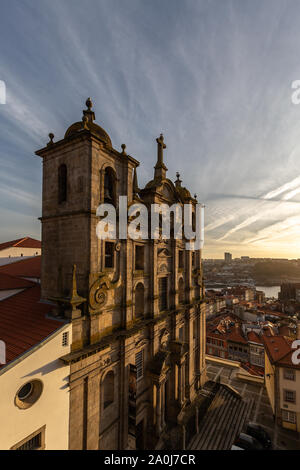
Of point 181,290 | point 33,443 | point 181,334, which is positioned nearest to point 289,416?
point 181,334

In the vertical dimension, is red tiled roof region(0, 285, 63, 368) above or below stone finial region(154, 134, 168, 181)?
below

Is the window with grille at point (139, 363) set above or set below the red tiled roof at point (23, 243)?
below

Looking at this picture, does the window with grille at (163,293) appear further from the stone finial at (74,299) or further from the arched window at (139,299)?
the stone finial at (74,299)

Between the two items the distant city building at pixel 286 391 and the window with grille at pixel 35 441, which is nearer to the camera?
the window with grille at pixel 35 441

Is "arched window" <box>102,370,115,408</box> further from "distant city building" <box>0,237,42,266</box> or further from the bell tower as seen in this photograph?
"distant city building" <box>0,237,42,266</box>

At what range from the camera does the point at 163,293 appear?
22.4 meters

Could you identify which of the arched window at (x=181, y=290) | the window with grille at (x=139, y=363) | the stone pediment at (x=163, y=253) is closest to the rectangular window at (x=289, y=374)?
the arched window at (x=181, y=290)

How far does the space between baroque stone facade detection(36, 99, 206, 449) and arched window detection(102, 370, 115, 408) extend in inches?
2.6

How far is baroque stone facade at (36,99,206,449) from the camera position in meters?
12.0

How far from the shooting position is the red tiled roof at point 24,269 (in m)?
19.1

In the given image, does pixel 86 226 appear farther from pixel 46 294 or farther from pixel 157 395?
pixel 157 395

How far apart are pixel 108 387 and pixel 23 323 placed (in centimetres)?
786

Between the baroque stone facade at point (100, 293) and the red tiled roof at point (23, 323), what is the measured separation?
38.1 inches

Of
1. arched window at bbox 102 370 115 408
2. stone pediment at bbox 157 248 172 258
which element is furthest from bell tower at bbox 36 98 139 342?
stone pediment at bbox 157 248 172 258
